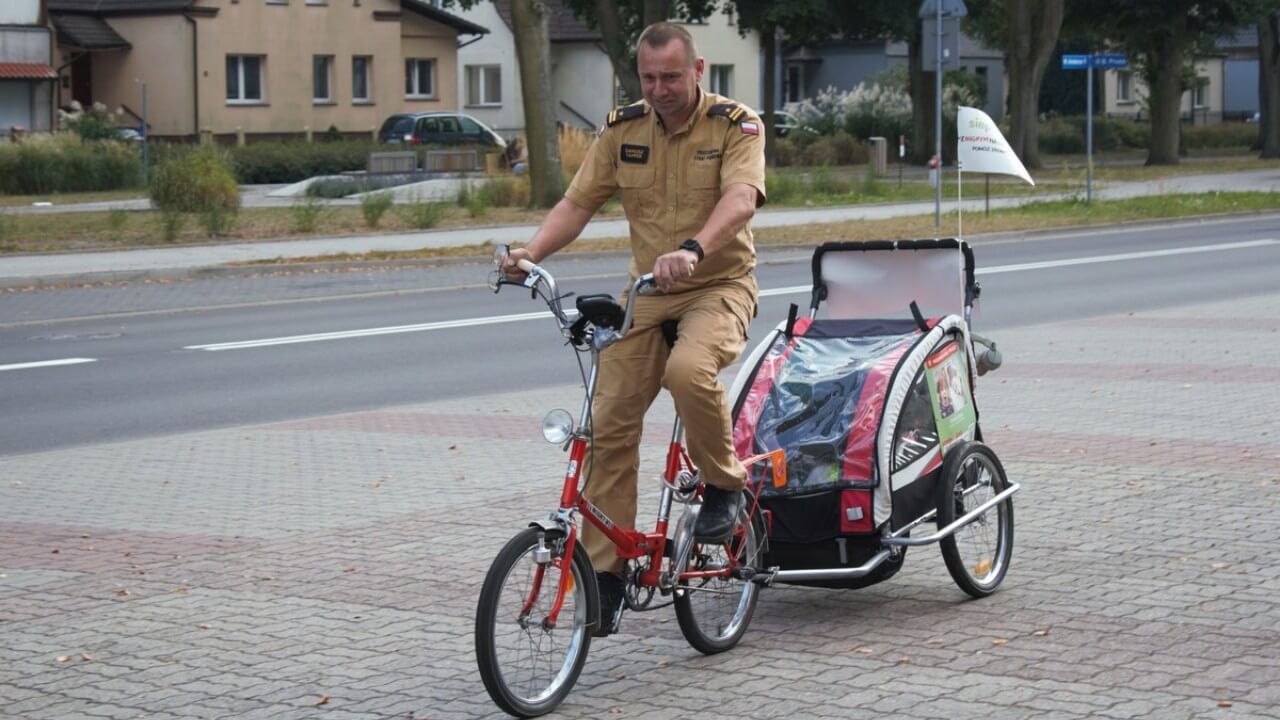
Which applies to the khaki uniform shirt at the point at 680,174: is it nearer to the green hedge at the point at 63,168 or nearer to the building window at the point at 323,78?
the green hedge at the point at 63,168

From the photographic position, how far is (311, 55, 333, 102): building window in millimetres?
60719

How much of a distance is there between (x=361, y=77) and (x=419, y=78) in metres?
3.81

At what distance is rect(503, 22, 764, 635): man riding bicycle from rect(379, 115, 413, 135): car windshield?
163 ft

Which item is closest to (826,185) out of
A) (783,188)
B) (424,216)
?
(783,188)

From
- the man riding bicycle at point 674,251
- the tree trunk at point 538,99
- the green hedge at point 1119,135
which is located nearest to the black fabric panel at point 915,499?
the man riding bicycle at point 674,251

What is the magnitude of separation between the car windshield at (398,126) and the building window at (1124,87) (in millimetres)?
46985

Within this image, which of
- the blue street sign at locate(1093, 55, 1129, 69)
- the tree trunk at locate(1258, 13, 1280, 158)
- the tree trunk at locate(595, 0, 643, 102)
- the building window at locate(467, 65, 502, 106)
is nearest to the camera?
Answer: the blue street sign at locate(1093, 55, 1129, 69)

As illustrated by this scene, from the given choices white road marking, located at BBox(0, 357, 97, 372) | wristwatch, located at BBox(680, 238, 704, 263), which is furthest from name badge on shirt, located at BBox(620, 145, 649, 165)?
white road marking, located at BBox(0, 357, 97, 372)

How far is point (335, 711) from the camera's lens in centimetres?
542

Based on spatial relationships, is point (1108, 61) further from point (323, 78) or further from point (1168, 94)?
point (323, 78)

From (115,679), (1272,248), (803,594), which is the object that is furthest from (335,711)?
(1272,248)

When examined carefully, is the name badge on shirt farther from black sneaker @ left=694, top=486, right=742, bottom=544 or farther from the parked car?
the parked car

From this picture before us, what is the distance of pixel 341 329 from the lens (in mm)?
17109

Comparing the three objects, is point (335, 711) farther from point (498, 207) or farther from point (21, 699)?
point (498, 207)
